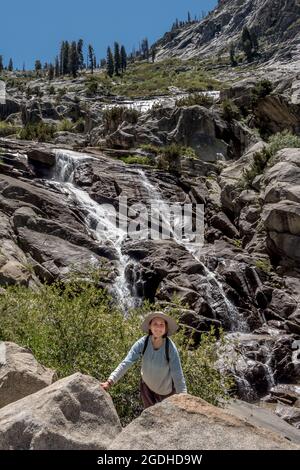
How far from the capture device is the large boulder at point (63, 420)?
5.11m

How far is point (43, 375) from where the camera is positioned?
8.16 meters

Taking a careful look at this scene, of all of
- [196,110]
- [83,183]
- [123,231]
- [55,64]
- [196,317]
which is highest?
[55,64]

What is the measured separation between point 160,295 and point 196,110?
25.8 m

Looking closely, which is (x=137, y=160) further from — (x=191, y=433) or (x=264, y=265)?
(x=191, y=433)

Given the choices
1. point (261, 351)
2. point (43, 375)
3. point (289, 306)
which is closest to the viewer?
point (43, 375)

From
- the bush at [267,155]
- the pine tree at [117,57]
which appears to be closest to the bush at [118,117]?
the bush at [267,155]

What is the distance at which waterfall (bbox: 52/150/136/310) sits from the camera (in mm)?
24328

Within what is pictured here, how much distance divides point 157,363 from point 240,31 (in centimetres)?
16776

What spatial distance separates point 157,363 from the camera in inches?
295

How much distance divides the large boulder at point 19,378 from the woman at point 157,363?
1355mm

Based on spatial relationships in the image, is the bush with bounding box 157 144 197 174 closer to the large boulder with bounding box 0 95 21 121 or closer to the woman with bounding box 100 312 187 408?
the woman with bounding box 100 312 187 408

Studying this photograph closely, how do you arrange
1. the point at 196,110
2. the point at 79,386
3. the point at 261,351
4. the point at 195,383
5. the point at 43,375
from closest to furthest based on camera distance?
1. the point at 79,386
2. the point at 43,375
3. the point at 195,383
4. the point at 261,351
5. the point at 196,110

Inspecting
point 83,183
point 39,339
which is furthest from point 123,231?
point 39,339
